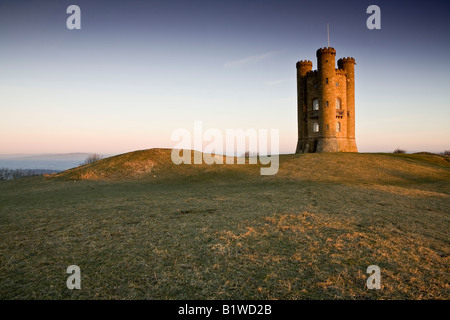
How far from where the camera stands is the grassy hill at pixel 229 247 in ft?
15.4

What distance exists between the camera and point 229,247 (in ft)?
21.8

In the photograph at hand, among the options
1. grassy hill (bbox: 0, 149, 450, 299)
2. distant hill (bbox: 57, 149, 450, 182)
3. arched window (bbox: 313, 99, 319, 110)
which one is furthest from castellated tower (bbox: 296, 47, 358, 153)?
grassy hill (bbox: 0, 149, 450, 299)

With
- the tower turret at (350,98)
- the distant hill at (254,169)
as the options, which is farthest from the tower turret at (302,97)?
the distant hill at (254,169)

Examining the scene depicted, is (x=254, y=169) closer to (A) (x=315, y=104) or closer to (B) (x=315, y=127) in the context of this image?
(B) (x=315, y=127)

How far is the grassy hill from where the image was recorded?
470cm

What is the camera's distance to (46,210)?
11.3 metres

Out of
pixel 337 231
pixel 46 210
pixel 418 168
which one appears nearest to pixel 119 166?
pixel 46 210

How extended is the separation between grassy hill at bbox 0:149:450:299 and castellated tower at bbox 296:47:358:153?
33.5 meters

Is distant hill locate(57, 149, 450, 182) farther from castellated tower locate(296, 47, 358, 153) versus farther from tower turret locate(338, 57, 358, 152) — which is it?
tower turret locate(338, 57, 358, 152)

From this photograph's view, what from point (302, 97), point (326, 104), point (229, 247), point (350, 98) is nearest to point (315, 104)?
point (326, 104)

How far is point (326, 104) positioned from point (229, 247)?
45.4 m

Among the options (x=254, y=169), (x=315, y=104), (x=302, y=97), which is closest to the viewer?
Result: (x=254, y=169)
